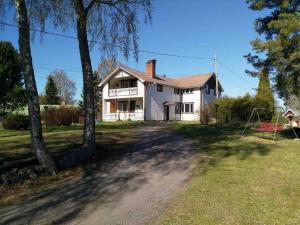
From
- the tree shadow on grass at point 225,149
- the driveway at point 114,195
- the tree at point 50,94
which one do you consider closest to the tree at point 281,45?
the tree shadow on grass at point 225,149

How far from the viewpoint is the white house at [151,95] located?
131 feet

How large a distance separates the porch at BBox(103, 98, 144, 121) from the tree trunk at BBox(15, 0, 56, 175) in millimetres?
29340

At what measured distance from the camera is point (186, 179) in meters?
9.42

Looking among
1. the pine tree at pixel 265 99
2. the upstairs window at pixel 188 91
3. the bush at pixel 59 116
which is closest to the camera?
the pine tree at pixel 265 99

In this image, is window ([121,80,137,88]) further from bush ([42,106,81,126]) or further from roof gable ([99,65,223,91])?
bush ([42,106,81,126])

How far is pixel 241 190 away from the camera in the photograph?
825 centimetres

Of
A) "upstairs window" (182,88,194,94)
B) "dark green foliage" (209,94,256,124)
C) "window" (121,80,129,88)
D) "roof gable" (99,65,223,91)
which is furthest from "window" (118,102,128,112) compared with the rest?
"dark green foliage" (209,94,256,124)

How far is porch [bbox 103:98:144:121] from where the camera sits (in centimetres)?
4056

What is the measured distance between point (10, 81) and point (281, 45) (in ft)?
93.4

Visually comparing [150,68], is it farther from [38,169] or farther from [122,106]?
[38,169]

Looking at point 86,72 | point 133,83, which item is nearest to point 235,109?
point 133,83

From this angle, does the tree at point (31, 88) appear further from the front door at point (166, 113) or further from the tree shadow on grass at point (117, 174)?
the front door at point (166, 113)

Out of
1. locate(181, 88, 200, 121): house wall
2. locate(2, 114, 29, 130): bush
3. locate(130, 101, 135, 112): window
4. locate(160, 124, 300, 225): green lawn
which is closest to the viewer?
locate(160, 124, 300, 225): green lawn

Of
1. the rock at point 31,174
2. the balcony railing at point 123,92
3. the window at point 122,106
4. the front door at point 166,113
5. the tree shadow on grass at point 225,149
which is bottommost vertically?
the rock at point 31,174
